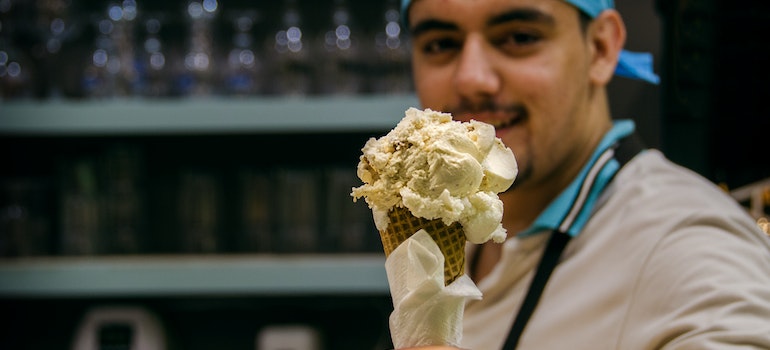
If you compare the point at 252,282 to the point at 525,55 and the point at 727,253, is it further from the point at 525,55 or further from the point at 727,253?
the point at 727,253

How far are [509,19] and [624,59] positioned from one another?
34 centimetres

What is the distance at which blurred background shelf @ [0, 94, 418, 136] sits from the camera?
2.11 m

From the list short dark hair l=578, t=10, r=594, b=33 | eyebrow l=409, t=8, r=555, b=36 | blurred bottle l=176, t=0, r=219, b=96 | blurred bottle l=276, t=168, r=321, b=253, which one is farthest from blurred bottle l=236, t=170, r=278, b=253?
short dark hair l=578, t=10, r=594, b=33

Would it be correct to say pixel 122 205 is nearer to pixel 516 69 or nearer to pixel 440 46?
pixel 440 46

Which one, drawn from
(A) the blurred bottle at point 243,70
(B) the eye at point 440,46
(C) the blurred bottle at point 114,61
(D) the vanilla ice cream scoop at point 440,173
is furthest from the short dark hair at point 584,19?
(C) the blurred bottle at point 114,61

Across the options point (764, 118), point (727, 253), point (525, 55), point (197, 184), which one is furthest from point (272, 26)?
point (727, 253)

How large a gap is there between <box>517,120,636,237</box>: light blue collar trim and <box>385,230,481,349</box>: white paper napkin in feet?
1.74

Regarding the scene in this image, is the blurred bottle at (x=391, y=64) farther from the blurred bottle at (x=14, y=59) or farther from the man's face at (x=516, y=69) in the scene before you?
the blurred bottle at (x=14, y=59)

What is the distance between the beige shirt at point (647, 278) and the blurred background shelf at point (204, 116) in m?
0.90

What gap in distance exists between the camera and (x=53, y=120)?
2139mm

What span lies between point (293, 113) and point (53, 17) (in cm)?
81

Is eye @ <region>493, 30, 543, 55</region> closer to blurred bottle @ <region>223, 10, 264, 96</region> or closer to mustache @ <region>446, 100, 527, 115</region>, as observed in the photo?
mustache @ <region>446, 100, 527, 115</region>

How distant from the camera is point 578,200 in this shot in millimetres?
1265

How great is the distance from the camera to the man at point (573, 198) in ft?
3.39
